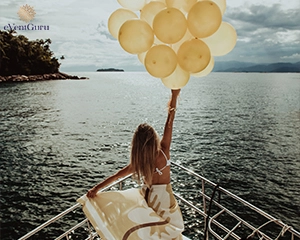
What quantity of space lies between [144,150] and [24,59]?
7490 centimetres

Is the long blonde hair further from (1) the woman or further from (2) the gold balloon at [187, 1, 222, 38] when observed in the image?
(2) the gold balloon at [187, 1, 222, 38]

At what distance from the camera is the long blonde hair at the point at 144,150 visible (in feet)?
6.92

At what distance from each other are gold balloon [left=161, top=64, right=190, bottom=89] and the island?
204 feet

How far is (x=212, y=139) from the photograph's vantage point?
65.1 feet

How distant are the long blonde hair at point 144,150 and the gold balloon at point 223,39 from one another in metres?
0.78

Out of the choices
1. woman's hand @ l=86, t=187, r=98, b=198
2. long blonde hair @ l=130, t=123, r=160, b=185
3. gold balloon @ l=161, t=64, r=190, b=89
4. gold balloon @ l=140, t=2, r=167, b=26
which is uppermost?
gold balloon @ l=140, t=2, r=167, b=26

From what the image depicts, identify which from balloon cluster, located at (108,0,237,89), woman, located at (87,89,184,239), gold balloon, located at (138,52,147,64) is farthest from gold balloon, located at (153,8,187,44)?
woman, located at (87,89,184,239)

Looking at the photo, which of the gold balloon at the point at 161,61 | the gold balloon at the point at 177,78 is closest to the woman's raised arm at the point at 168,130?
the gold balloon at the point at 177,78

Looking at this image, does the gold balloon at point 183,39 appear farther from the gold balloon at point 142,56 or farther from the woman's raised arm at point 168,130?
the woman's raised arm at point 168,130

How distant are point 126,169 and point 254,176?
42.8ft

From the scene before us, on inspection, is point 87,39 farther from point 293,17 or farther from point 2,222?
point 2,222

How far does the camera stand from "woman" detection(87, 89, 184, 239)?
2.12m

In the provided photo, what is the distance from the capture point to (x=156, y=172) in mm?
2254

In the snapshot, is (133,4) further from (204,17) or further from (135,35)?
(204,17)
